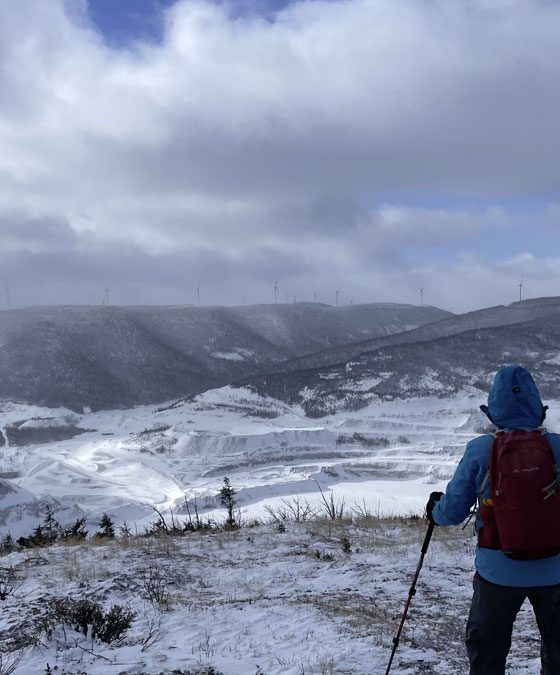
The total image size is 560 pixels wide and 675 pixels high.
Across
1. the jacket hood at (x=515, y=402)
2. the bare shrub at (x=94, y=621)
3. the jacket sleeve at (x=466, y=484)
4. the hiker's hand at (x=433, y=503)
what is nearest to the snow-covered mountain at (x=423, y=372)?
the bare shrub at (x=94, y=621)

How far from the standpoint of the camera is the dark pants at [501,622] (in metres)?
3.55

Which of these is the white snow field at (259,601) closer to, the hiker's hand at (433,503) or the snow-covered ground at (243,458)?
the hiker's hand at (433,503)

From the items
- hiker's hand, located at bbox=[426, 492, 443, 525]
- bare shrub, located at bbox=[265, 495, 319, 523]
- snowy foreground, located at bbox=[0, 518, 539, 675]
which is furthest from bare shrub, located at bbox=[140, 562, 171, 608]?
bare shrub, located at bbox=[265, 495, 319, 523]

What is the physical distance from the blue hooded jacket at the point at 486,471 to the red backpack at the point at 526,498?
12cm

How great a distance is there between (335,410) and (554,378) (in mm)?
47227

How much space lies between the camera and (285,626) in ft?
18.7

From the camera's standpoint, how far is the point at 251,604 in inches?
255

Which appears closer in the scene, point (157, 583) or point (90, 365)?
point (157, 583)

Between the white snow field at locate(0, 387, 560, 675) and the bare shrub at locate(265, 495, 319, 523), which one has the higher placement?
the white snow field at locate(0, 387, 560, 675)

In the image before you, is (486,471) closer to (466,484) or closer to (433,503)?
(466,484)

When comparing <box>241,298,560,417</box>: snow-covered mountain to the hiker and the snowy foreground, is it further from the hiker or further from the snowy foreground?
the hiker

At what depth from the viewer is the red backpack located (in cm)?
337

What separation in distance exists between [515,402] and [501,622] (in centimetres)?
133

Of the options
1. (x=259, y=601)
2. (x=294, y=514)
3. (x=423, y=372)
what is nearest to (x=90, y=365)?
(x=423, y=372)
